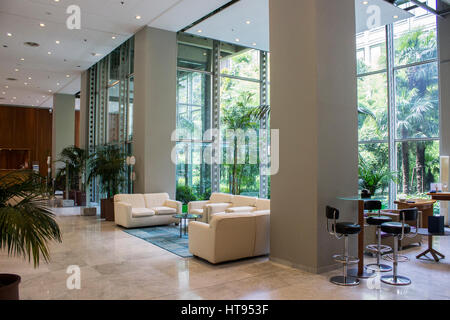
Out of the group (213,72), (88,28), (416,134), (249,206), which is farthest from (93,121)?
(416,134)

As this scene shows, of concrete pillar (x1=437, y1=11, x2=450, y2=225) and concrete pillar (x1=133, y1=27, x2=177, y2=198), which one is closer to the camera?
concrete pillar (x1=437, y1=11, x2=450, y2=225)

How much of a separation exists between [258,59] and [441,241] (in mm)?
7771

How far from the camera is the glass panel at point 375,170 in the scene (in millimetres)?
9539

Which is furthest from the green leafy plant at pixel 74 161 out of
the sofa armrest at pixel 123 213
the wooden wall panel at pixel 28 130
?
the wooden wall panel at pixel 28 130

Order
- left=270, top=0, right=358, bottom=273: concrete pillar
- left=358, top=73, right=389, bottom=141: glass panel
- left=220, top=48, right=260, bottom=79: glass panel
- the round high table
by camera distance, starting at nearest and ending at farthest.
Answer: the round high table
left=270, top=0, right=358, bottom=273: concrete pillar
left=358, top=73, right=389, bottom=141: glass panel
left=220, top=48, right=260, bottom=79: glass panel

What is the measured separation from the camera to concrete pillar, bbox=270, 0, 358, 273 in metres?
5.08

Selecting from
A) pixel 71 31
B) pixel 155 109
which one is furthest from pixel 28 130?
pixel 155 109

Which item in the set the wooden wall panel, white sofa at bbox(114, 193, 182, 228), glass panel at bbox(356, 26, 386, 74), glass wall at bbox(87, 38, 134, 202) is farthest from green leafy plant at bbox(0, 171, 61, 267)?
the wooden wall panel

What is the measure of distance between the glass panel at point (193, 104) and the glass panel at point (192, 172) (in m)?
0.35

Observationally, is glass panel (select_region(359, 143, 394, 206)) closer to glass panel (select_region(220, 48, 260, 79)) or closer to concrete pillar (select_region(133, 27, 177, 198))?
glass panel (select_region(220, 48, 260, 79))

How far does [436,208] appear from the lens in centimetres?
949

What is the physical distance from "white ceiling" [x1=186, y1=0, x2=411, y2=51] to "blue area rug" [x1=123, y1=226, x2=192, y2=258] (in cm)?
560

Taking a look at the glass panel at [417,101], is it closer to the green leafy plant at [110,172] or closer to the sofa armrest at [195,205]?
the sofa armrest at [195,205]

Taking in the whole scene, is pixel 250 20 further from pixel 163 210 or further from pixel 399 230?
pixel 399 230
